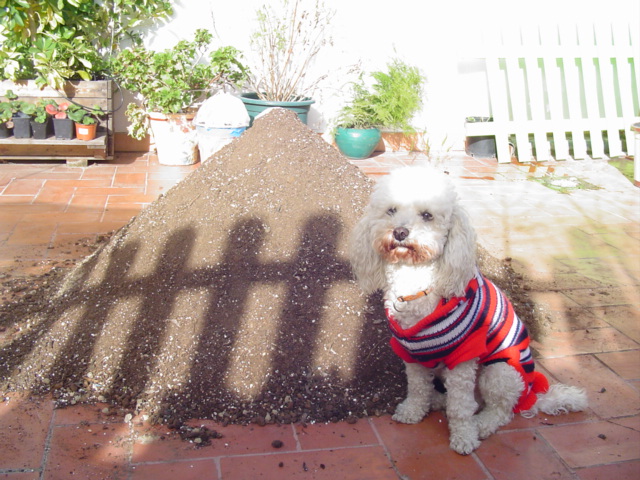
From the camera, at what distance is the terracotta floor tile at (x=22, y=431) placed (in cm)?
209

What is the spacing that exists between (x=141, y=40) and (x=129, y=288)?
3.86 meters

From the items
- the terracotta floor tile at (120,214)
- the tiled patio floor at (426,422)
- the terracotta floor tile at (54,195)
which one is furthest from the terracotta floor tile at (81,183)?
the terracotta floor tile at (120,214)

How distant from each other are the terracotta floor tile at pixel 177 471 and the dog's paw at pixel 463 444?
889 mm

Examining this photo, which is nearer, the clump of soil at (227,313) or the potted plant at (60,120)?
the clump of soil at (227,313)

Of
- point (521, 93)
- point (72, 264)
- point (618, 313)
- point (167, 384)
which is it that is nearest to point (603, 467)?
point (618, 313)

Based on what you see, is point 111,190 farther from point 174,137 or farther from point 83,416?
point 83,416

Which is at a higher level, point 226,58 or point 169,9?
point 169,9

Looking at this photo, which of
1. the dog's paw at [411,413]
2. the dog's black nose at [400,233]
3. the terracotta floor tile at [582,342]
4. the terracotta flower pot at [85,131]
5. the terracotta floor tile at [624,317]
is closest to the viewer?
the dog's black nose at [400,233]

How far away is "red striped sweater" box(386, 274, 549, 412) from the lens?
211cm

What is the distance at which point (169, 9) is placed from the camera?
5.84 m

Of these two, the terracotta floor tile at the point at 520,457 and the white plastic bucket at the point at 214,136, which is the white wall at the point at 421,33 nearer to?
the white plastic bucket at the point at 214,136

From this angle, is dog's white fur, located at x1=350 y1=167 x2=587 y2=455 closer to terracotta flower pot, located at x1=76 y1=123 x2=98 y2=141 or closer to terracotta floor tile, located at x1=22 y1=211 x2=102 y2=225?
terracotta floor tile, located at x1=22 y1=211 x2=102 y2=225

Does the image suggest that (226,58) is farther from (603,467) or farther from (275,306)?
(603,467)

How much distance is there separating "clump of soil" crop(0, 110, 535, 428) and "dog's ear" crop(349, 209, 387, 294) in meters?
0.53
